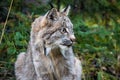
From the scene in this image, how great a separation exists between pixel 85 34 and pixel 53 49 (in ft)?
4.80

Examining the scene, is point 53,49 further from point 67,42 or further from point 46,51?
point 67,42

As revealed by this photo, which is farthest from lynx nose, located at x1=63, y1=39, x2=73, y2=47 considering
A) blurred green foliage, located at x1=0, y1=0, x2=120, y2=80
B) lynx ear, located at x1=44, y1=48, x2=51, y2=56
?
blurred green foliage, located at x1=0, y1=0, x2=120, y2=80

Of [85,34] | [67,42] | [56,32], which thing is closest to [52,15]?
[56,32]

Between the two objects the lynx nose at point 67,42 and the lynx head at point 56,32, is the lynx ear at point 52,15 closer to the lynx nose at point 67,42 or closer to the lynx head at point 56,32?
the lynx head at point 56,32

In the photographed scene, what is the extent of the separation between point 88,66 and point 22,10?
4.33 feet

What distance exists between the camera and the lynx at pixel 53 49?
716cm

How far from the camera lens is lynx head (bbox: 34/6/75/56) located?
23.4ft

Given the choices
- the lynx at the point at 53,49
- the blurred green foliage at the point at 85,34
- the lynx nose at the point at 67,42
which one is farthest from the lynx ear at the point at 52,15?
the blurred green foliage at the point at 85,34

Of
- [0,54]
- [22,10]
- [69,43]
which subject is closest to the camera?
[69,43]

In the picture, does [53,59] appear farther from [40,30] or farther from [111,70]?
[111,70]

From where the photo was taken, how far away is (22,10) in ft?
29.5

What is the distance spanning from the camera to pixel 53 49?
7285 mm

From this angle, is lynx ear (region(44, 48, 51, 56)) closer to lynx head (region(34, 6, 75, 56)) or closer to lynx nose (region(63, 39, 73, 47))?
lynx head (region(34, 6, 75, 56))

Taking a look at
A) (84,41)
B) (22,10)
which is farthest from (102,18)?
(22,10)
